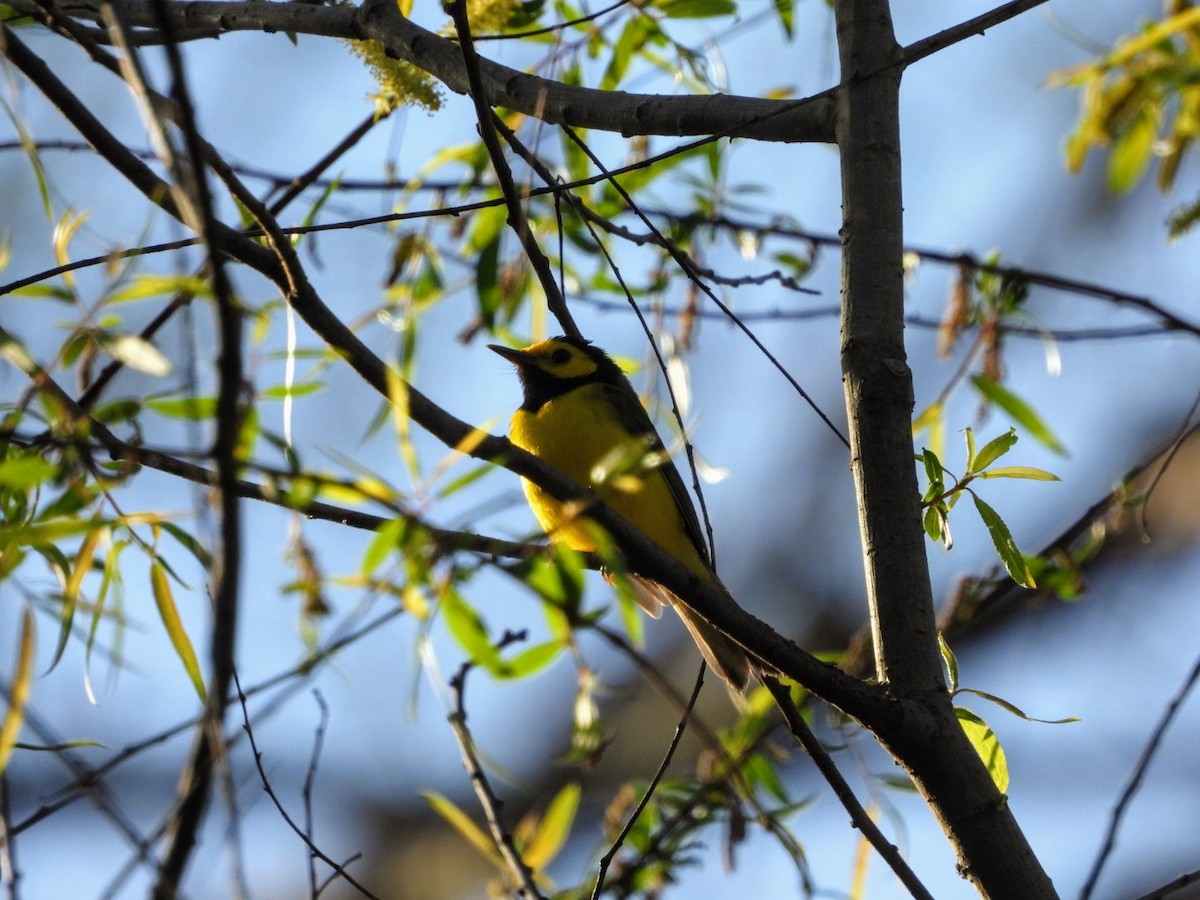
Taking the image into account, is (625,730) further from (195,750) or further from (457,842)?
(195,750)

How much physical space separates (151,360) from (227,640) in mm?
705

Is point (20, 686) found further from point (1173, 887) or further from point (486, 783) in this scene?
point (1173, 887)

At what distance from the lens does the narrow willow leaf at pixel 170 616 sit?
2227 mm

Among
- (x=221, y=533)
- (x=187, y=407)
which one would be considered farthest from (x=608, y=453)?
(x=221, y=533)

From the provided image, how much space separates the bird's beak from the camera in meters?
4.71

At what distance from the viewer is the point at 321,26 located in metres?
2.64

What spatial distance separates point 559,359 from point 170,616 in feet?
9.68

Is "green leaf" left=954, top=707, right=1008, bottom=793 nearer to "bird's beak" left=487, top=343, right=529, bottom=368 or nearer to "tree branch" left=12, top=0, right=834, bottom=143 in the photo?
"tree branch" left=12, top=0, right=834, bottom=143

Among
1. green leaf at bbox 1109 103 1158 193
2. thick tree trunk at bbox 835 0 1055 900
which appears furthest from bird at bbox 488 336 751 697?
green leaf at bbox 1109 103 1158 193

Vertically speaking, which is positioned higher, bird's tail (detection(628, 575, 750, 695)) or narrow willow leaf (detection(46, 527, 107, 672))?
bird's tail (detection(628, 575, 750, 695))

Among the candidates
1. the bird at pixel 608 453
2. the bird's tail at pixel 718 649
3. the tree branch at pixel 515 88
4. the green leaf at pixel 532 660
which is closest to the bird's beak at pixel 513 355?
the bird at pixel 608 453

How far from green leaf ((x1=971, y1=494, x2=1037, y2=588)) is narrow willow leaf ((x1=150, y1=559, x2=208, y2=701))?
1367 mm

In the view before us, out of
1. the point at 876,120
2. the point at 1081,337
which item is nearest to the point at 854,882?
the point at 876,120

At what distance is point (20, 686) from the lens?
5.27 feet
